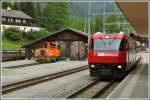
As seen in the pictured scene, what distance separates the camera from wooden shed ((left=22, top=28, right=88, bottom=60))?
52.1 metres

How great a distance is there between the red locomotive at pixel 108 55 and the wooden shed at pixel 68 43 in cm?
2898

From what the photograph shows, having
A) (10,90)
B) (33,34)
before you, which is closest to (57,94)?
(10,90)

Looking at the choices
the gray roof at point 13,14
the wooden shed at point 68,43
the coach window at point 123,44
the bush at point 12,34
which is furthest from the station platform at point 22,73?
the gray roof at point 13,14

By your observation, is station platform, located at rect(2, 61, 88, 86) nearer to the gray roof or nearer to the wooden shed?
the wooden shed

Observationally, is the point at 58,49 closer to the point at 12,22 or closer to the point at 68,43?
the point at 68,43

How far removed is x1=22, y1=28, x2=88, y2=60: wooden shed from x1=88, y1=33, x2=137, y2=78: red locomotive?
29.0 m

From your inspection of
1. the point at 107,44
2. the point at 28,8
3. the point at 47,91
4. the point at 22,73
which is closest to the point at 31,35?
the point at 28,8

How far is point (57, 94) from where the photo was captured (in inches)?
612

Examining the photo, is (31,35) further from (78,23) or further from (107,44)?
(107,44)

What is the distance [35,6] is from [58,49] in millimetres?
48816

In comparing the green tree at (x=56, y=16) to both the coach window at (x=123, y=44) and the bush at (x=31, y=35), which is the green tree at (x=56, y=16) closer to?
the bush at (x=31, y=35)

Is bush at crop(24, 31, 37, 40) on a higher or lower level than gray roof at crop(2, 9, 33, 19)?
lower

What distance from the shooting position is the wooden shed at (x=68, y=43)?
52.1 meters

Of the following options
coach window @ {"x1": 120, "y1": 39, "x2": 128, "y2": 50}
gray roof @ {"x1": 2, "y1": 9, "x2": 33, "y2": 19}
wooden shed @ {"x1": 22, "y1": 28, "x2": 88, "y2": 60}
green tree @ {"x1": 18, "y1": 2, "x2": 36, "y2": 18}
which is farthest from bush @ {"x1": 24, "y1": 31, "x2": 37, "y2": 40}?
coach window @ {"x1": 120, "y1": 39, "x2": 128, "y2": 50}
